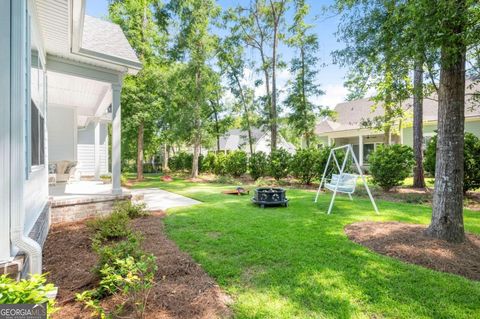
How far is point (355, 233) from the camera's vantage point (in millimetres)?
4516

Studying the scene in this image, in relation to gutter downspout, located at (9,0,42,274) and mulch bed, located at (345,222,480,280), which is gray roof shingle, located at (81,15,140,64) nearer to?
gutter downspout, located at (9,0,42,274)

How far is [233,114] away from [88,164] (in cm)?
1092

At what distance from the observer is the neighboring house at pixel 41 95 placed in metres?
2.32

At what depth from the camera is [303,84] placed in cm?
1490

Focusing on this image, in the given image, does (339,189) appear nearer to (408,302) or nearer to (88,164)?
(408,302)

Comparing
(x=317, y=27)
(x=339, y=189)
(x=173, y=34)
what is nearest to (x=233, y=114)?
(x=173, y=34)

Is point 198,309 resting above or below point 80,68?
below

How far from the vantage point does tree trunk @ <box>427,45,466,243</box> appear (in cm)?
382

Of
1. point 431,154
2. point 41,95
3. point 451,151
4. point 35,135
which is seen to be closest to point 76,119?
point 41,95

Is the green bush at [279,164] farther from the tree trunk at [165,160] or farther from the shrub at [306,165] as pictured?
the tree trunk at [165,160]

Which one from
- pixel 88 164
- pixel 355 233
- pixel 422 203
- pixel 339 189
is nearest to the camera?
Result: pixel 355 233

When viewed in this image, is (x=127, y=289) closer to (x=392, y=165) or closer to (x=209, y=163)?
(x=392, y=165)

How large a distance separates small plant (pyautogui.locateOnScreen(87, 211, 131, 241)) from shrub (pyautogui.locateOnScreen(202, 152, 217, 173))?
1312 cm

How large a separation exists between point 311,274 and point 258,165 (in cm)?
1088
